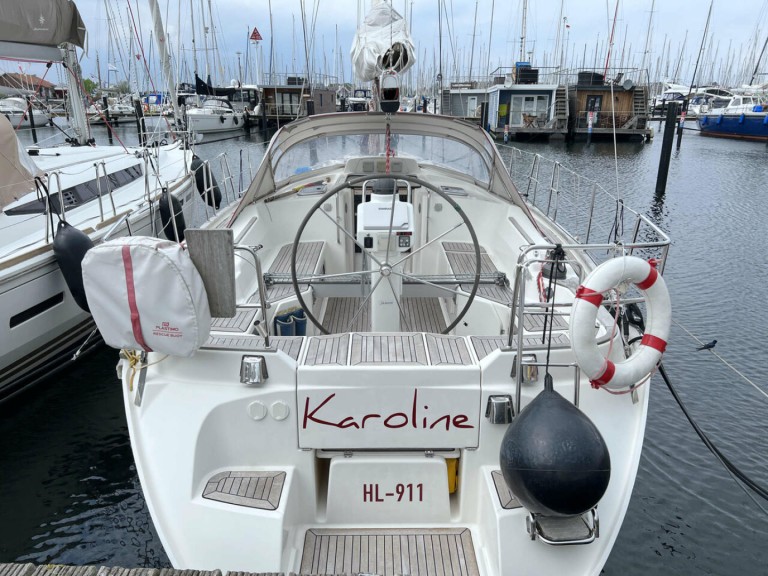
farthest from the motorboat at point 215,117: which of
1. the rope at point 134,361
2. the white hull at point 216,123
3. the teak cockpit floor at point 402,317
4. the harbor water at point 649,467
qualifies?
the rope at point 134,361

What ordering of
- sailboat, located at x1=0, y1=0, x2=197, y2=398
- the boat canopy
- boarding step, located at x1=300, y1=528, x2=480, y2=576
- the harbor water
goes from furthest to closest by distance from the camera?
the boat canopy < sailboat, located at x1=0, y1=0, x2=197, y2=398 < the harbor water < boarding step, located at x1=300, y1=528, x2=480, y2=576

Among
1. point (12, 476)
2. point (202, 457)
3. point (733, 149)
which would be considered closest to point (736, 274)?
point (202, 457)

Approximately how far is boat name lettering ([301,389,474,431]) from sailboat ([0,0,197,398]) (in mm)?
1520

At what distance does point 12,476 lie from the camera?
4445 mm

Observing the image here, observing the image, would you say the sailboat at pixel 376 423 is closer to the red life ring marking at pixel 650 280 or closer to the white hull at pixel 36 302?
the red life ring marking at pixel 650 280

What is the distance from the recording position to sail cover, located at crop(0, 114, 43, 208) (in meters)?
5.95

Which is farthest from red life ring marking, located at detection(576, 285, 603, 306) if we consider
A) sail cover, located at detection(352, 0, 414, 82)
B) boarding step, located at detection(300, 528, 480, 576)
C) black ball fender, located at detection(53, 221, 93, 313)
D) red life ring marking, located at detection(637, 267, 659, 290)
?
black ball fender, located at detection(53, 221, 93, 313)

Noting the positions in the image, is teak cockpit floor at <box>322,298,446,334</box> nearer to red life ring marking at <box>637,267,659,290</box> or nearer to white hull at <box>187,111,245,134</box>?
red life ring marking at <box>637,267,659,290</box>

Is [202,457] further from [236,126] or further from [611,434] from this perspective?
[236,126]

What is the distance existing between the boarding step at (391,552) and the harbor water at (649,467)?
158cm

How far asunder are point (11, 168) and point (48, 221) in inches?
36.8

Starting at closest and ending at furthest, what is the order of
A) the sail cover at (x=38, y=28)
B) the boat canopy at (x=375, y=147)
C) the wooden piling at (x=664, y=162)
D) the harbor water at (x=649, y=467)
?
the harbor water at (x=649, y=467)
the boat canopy at (x=375, y=147)
the sail cover at (x=38, y=28)
the wooden piling at (x=664, y=162)

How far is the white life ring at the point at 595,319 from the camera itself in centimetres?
224

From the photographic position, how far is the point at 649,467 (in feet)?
15.4
